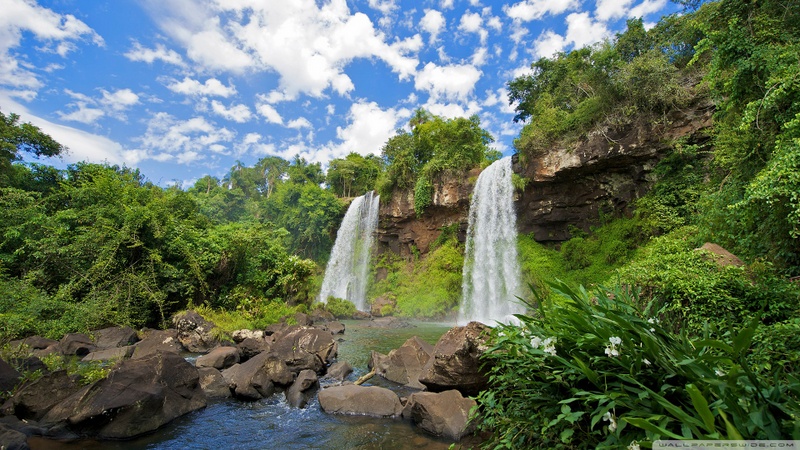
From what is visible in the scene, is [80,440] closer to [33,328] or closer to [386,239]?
[33,328]

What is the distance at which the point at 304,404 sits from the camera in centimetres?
618

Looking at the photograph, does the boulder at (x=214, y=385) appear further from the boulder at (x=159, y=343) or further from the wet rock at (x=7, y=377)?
the wet rock at (x=7, y=377)

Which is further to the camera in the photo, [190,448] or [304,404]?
[304,404]

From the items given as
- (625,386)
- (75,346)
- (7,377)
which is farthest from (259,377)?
(625,386)

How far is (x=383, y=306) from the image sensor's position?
2283 centimetres

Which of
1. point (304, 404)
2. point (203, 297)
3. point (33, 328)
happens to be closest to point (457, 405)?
point (304, 404)

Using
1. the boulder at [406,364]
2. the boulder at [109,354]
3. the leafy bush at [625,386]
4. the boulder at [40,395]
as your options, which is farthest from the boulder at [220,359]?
the leafy bush at [625,386]

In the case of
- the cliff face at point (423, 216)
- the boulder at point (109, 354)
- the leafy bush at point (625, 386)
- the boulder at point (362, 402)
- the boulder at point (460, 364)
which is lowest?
the boulder at point (362, 402)

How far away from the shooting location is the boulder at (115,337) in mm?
9875

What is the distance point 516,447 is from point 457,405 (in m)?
2.94

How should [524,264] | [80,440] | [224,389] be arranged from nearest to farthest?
[80,440] < [224,389] < [524,264]

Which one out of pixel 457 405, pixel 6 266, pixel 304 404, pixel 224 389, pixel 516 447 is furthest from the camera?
pixel 6 266

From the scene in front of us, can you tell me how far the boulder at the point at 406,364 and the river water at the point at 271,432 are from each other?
6.11ft

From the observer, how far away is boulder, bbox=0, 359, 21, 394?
5.33m
